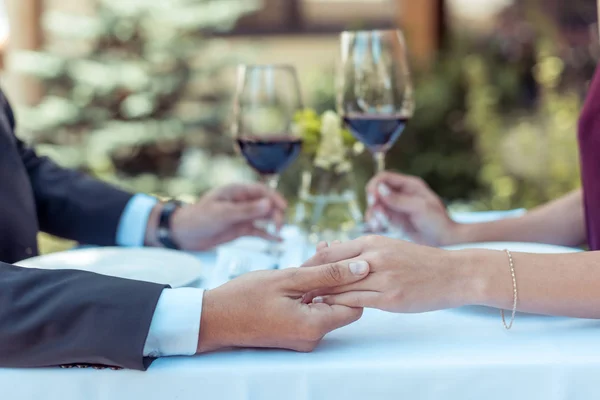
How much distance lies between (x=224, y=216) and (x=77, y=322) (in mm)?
690

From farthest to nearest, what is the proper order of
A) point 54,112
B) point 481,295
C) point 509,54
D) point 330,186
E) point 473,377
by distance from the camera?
1. point 509,54
2. point 54,112
3. point 330,186
4. point 481,295
5. point 473,377

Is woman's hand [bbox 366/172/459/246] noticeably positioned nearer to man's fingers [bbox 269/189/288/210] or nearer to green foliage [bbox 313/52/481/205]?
man's fingers [bbox 269/189/288/210]

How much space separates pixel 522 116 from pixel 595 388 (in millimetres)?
4779

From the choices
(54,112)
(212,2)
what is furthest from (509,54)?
(54,112)

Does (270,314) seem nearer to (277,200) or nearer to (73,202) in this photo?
(277,200)

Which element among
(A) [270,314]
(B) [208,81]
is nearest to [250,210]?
(A) [270,314]

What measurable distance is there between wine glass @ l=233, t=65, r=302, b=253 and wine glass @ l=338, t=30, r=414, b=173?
107 millimetres

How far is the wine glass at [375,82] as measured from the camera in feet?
4.84

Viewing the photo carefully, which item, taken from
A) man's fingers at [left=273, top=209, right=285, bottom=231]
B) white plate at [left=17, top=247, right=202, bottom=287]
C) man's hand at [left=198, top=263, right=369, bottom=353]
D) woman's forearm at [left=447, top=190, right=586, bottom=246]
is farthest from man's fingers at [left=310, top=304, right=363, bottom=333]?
woman's forearm at [left=447, top=190, right=586, bottom=246]

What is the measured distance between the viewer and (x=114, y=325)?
A: 3.13ft

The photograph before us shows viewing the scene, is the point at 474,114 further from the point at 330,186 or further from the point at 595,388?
the point at 595,388

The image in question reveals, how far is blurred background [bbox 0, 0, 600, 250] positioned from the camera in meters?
5.53

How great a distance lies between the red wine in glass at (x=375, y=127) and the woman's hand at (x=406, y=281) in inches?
17.3

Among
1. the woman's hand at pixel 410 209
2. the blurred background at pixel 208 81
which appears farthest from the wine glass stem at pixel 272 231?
the blurred background at pixel 208 81
